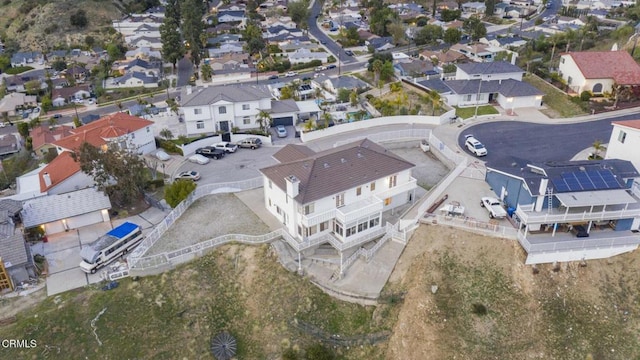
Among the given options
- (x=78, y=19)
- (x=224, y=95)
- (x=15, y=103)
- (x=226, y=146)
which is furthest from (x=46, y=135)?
(x=78, y=19)

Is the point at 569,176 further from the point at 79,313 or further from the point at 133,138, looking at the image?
the point at 133,138

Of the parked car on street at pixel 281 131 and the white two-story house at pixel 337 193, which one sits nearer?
the white two-story house at pixel 337 193

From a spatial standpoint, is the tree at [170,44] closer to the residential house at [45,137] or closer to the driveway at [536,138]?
the residential house at [45,137]

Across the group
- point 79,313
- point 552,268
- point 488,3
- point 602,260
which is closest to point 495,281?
point 552,268

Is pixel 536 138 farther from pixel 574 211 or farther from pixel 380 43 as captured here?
pixel 380 43

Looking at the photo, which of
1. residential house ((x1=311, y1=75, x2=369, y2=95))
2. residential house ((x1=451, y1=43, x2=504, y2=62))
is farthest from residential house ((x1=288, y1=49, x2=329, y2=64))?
residential house ((x1=451, y1=43, x2=504, y2=62))

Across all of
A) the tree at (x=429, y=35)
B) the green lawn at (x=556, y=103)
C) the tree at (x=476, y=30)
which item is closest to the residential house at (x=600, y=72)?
the green lawn at (x=556, y=103)

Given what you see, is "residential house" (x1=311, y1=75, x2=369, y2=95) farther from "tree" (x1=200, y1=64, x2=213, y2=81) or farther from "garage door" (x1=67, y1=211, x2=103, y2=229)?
"garage door" (x1=67, y1=211, x2=103, y2=229)
